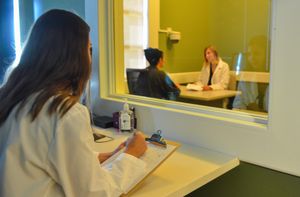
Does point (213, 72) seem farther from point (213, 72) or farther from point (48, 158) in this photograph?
point (48, 158)

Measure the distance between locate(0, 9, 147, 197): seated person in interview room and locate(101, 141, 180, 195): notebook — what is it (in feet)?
0.15

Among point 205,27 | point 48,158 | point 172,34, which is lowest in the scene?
point 48,158

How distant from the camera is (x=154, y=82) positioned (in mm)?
2615

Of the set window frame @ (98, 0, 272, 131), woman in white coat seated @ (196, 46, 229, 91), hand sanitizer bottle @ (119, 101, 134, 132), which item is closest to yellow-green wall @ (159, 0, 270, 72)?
woman in white coat seated @ (196, 46, 229, 91)

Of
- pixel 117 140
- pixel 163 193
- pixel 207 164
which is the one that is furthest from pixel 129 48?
pixel 163 193

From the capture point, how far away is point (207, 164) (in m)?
1.30

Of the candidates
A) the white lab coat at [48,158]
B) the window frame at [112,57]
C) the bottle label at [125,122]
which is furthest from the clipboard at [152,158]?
the window frame at [112,57]

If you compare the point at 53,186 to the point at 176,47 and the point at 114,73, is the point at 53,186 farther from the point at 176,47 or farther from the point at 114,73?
the point at 176,47

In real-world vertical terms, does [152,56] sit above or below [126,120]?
above

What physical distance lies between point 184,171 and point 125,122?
609 mm

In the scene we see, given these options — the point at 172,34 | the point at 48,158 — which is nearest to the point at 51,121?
the point at 48,158

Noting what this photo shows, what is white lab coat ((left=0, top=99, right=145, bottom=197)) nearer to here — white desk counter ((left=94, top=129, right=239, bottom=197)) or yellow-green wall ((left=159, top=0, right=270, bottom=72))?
white desk counter ((left=94, top=129, right=239, bottom=197))

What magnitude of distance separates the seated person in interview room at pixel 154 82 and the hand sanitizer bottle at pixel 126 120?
0.39 m

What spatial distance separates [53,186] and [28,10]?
8.83ft
